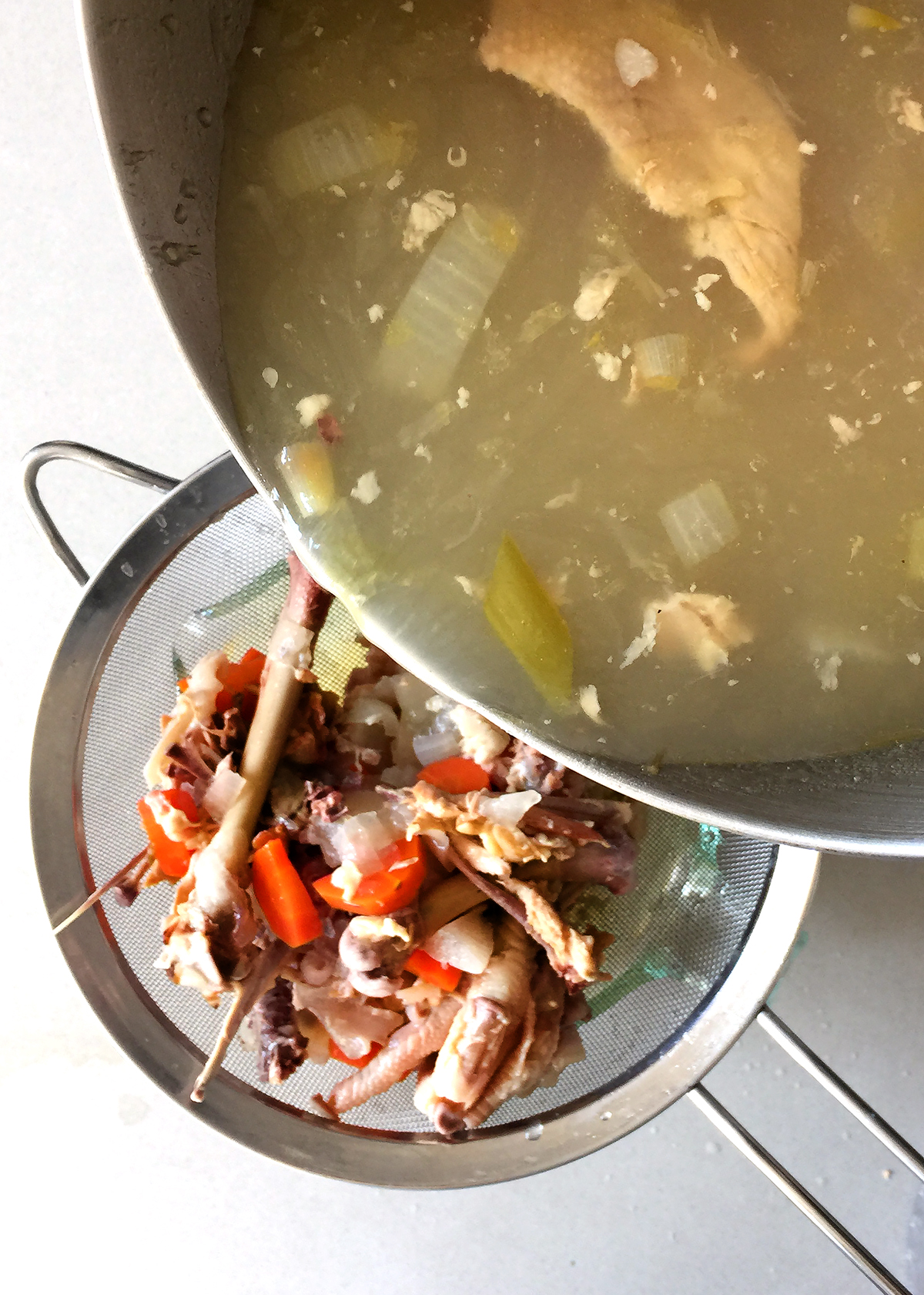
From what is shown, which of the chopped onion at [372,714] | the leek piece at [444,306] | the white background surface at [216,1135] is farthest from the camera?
the white background surface at [216,1135]

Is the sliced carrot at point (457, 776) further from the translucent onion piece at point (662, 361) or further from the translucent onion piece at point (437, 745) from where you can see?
the translucent onion piece at point (662, 361)

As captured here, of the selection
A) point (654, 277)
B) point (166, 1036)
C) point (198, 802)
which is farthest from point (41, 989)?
point (654, 277)

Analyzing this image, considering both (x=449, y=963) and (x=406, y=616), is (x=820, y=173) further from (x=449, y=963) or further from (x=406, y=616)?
(x=449, y=963)

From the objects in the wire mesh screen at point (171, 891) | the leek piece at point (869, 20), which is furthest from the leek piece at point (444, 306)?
the wire mesh screen at point (171, 891)

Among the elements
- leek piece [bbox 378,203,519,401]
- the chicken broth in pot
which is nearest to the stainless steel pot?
the chicken broth in pot

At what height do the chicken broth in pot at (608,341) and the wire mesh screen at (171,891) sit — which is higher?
the chicken broth in pot at (608,341)

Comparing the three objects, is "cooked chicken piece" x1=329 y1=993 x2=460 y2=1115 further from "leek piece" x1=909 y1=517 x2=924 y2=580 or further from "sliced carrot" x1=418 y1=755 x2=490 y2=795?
"leek piece" x1=909 y1=517 x2=924 y2=580
